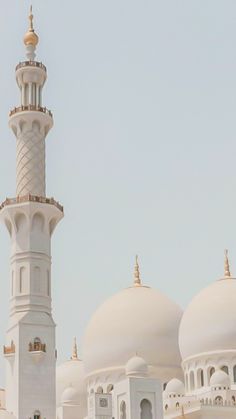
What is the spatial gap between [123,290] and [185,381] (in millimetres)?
6364

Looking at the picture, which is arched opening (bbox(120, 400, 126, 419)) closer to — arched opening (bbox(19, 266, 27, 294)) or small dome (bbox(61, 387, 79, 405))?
arched opening (bbox(19, 266, 27, 294))

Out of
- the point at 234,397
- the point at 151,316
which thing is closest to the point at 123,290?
the point at 151,316

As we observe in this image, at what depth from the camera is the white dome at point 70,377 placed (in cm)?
4978

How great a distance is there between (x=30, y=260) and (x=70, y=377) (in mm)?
14107

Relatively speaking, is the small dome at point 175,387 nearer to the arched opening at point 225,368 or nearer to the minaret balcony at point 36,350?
the arched opening at point 225,368

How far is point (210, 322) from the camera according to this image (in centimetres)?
4328

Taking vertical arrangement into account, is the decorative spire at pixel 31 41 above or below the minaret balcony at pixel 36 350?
above

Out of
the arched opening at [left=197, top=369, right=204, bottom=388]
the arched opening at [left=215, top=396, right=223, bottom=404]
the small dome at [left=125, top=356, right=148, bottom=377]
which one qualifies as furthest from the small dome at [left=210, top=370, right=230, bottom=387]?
the small dome at [left=125, top=356, right=148, bottom=377]

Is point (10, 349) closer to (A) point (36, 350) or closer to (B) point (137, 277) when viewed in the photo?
(A) point (36, 350)

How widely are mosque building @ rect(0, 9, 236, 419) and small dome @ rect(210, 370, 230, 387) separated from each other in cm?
4

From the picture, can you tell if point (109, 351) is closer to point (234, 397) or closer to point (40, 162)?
point (234, 397)

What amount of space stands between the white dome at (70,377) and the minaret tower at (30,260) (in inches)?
450

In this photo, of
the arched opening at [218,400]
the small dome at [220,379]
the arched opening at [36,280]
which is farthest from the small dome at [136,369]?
the arched opening at [36,280]

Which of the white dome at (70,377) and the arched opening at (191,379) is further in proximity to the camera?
the white dome at (70,377)
